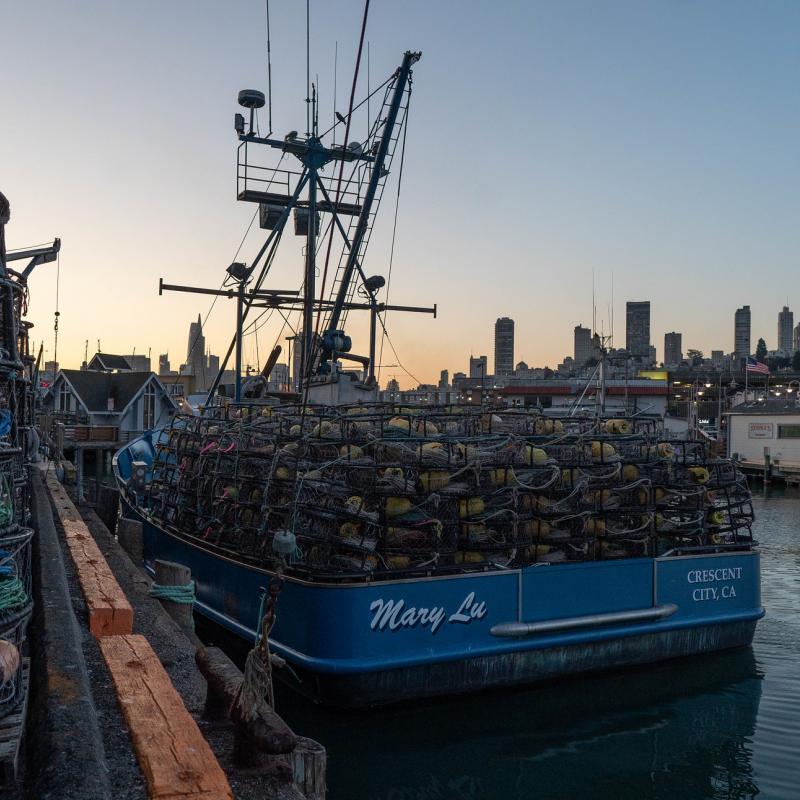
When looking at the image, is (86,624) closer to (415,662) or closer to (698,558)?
(415,662)

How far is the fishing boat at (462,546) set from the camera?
393 inches

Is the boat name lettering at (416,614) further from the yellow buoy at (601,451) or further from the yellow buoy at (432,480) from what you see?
the yellow buoy at (601,451)

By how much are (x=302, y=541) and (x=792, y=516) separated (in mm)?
29712

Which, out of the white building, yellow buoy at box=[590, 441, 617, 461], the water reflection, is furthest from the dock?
the white building

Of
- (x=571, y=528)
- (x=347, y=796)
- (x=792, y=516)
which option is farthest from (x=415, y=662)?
(x=792, y=516)

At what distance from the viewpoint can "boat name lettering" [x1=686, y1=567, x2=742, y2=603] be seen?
12141 millimetres

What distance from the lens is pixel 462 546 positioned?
10.7 meters

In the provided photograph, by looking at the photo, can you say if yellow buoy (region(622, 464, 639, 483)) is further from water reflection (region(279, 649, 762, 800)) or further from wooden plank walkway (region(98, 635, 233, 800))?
wooden plank walkway (region(98, 635, 233, 800))

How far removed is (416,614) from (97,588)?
160 inches

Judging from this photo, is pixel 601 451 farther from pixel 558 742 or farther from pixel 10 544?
pixel 10 544

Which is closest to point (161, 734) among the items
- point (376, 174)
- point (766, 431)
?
point (376, 174)

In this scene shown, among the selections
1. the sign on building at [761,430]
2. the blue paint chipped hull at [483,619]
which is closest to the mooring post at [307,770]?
the blue paint chipped hull at [483,619]

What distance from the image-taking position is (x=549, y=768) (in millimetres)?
9062

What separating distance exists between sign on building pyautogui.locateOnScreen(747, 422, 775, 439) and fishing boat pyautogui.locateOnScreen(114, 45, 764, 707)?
4255 cm
